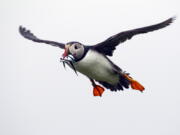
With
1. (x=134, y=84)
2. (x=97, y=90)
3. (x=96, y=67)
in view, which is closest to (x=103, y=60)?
(x=96, y=67)

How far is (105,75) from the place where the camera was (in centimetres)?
1420

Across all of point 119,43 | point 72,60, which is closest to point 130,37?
point 119,43

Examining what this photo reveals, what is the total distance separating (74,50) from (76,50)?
2.4 inches

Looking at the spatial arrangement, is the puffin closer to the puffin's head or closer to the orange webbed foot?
the puffin's head

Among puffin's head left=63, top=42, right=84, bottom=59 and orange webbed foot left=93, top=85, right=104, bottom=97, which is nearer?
puffin's head left=63, top=42, right=84, bottom=59

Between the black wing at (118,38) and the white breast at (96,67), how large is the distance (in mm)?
202

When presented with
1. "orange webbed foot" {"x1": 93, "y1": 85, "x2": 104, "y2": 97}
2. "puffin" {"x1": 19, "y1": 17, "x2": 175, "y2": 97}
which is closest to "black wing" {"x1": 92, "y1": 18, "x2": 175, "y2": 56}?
"puffin" {"x1": 19, "y1": 17, "x2": 175, "y2": 97}

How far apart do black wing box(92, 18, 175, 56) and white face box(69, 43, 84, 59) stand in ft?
1.81

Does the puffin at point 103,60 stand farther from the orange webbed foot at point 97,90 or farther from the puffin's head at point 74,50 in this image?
the orange webbed foot at point 97,90

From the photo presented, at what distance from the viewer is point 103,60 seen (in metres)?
14.3

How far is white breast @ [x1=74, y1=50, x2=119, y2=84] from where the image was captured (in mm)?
13750

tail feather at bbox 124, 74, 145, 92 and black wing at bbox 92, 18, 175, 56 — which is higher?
black wing at bbox 92, 18, 175, 56

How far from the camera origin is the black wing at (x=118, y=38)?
13.7 meters

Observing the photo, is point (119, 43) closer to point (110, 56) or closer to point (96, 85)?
point (110, 56)
